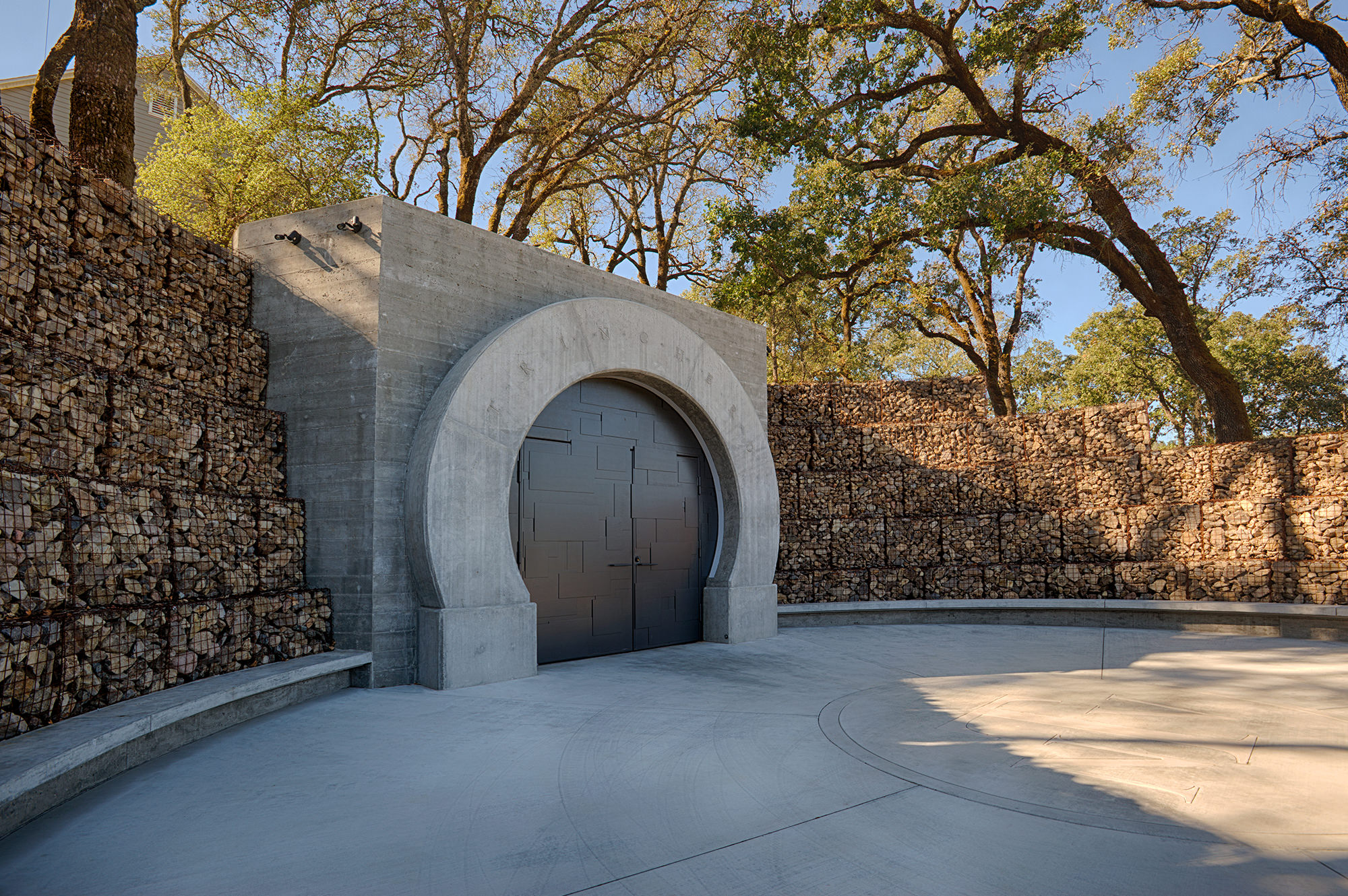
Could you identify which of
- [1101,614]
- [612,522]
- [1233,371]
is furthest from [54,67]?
[1233,371]

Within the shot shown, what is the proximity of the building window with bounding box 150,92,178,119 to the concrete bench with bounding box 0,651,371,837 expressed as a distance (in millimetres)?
16084

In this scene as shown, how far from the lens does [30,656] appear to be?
4.16m

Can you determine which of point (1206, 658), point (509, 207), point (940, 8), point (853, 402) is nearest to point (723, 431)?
point (853, 402)

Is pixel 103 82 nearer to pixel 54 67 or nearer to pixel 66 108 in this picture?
pixel 54 67

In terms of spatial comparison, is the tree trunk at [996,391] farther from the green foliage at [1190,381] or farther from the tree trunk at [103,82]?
the tree trunk at [103,82]

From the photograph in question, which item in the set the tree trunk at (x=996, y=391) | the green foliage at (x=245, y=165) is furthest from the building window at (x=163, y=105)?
the tree trunk at (x=996, y=391)

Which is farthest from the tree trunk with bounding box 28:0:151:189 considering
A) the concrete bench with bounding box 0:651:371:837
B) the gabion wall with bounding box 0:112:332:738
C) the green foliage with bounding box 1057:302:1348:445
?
the green foliage with bounding box 1057:302:1348:445

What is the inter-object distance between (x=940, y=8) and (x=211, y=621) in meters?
14.5

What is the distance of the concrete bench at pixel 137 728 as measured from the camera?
3549 millimetres

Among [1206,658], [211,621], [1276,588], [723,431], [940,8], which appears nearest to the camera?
[211,621]

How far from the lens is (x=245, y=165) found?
11.9 m

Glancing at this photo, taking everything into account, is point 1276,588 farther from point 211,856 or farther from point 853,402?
point 211,856

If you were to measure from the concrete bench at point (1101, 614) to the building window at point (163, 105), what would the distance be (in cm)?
1720

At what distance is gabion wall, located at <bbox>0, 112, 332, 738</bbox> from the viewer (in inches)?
177
